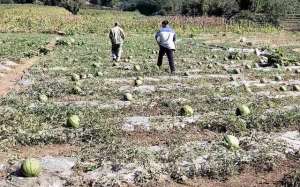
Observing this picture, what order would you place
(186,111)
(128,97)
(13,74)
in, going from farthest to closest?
(13,74)
(128,97)
(186,111)

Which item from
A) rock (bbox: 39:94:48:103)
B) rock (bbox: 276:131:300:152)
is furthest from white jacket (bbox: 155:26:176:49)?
rock (bbox: 276:131:300:152)

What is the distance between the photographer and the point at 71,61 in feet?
68.6

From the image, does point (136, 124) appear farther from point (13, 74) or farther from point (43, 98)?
point (13, 74)

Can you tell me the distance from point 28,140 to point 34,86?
6004 mm

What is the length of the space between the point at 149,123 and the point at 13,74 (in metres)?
8.74

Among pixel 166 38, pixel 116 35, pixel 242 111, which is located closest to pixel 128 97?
pixel 242 111

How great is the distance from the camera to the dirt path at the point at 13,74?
1512 centimetres

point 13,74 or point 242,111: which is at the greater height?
point 242,111

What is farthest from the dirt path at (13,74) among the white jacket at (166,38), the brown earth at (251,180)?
the brown earth at (251,180)

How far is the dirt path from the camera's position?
15.1 metres

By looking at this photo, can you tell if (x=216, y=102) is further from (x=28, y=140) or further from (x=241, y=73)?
(x=241, y=73)

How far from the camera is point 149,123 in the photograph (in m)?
10.5

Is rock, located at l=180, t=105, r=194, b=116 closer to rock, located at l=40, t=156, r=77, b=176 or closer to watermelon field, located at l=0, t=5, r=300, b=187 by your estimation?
watermelon field, located at l=0, t=5, r=300, b=187

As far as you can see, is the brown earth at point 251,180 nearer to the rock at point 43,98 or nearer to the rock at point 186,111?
the rock at point 186,111
